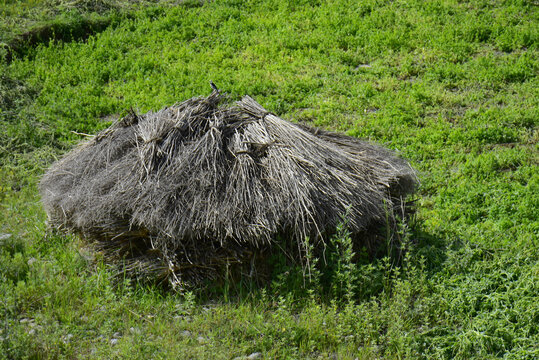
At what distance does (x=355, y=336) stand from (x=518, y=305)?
1460mm

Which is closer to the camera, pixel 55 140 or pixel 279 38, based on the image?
pixel 55 140

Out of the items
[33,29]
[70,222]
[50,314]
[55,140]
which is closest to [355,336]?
[50,314]

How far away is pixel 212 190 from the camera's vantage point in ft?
20.6

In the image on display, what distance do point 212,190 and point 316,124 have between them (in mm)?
3757

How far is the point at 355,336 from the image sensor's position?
571cm

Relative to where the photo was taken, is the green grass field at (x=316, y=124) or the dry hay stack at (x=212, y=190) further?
the dry hay stack at (x=212, y=190)

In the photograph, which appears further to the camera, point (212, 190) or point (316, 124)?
point (316, 124)

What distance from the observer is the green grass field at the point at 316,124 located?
5688 mm

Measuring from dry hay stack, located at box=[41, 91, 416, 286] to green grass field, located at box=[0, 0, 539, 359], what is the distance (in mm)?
307

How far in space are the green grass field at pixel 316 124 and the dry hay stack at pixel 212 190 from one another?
0.31m

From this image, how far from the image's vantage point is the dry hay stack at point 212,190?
612 centimetres

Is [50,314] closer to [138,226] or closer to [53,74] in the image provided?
[138,226]

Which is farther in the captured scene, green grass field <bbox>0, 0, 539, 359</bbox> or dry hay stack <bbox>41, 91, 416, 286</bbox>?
dry hay stack <bbox>41, 91, 416, 286</bbox>

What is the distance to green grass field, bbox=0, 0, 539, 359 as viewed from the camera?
5.69 m
